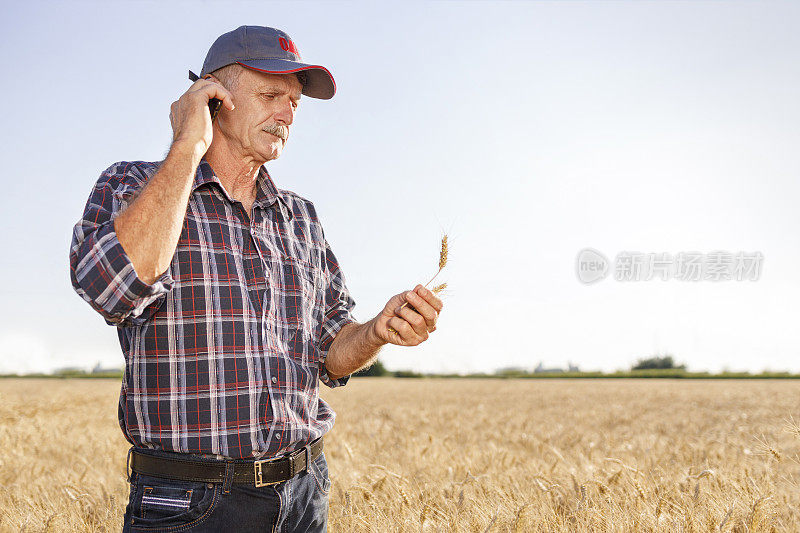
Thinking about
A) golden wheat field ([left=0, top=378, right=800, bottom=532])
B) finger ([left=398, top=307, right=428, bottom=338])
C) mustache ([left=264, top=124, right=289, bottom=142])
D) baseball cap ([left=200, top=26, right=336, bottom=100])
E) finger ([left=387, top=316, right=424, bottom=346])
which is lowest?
golden wheat field ([left=0, top=378, right=800, bottom=532])

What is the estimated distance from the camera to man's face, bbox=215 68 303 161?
2.46 metres

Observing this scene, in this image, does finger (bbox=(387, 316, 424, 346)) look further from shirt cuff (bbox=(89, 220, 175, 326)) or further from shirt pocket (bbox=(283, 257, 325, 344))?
shirt cuff (bbox=(89, 220, 175, 326))

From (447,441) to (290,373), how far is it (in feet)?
16.6

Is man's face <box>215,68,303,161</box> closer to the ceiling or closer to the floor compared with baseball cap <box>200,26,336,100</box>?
closer to the floor

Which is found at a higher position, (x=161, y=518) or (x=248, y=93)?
(x=248, y=93)

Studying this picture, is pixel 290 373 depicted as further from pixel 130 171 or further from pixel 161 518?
pixel 130 171

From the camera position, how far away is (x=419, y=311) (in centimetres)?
225

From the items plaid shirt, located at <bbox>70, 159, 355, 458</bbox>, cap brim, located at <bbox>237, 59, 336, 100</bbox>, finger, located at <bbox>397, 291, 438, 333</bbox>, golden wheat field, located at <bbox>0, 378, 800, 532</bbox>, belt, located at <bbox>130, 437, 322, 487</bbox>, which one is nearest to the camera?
plaid shirt, located at <bbox>70, 159, 355, 458</bbox>

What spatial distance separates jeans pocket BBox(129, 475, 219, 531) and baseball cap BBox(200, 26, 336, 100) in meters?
1.52

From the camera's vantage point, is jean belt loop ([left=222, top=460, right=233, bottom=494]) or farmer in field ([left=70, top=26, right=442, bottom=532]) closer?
farmer in field ([left=70, top=26, right=442, bottom=532])

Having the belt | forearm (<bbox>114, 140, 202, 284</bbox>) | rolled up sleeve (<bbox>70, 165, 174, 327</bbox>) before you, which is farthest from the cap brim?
the belt

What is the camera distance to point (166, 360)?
2.12 m

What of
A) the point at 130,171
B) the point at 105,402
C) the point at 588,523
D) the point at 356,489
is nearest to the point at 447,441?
the point at 356,489

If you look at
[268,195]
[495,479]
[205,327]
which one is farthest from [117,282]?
[495,479]
